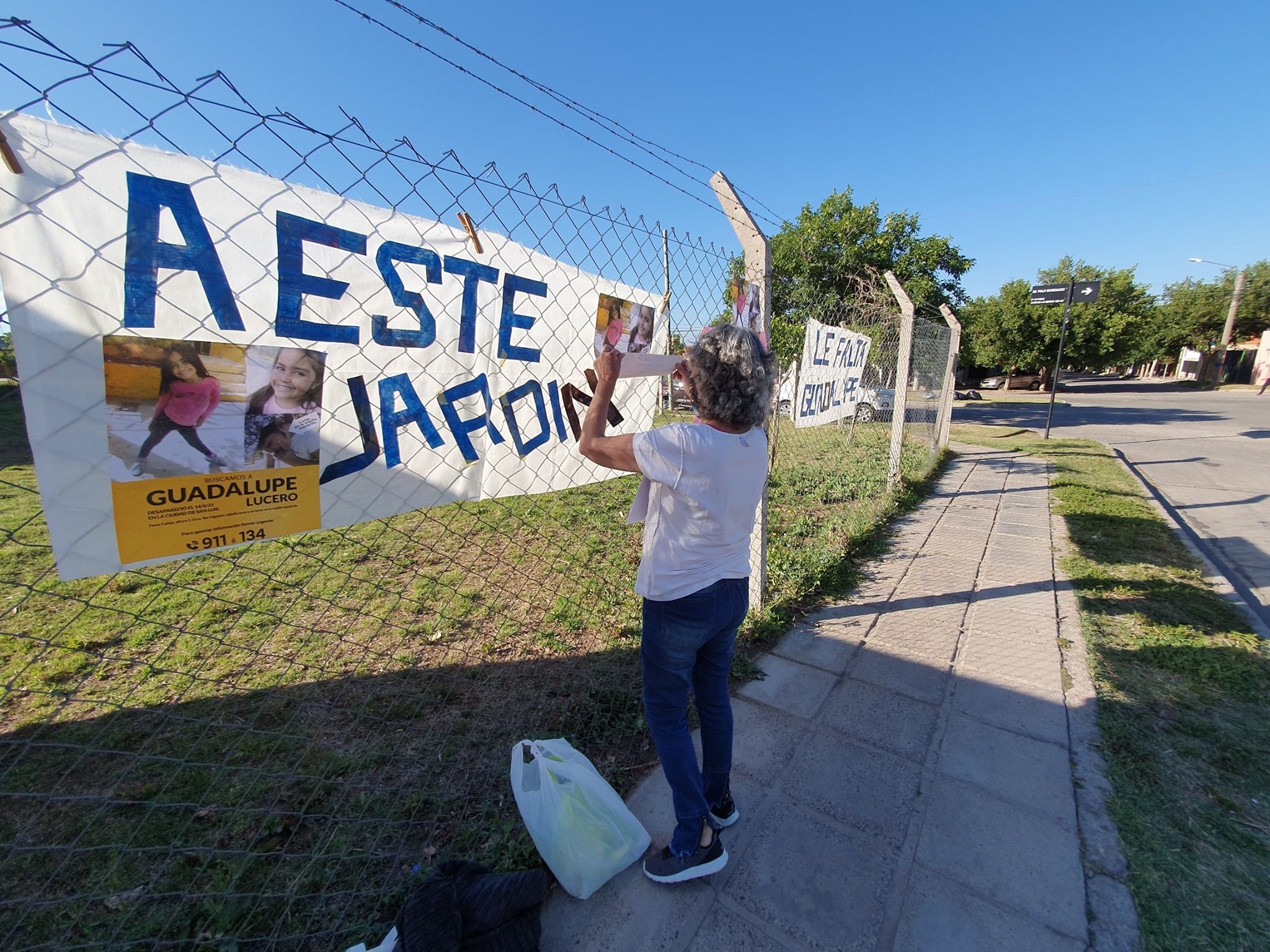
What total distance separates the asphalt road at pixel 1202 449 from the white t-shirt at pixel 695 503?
14.9 feet

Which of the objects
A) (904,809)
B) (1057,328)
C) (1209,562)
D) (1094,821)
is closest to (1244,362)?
(1057,328)

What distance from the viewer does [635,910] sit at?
1627 mm

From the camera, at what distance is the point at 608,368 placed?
162 centimetres

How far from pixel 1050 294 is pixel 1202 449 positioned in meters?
4.29

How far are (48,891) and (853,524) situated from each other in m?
5.35

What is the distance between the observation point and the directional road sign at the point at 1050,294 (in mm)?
10820

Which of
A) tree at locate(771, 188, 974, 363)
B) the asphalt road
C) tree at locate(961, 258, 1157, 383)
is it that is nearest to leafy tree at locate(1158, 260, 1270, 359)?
tree at locate(961, 258, 1157, 383)

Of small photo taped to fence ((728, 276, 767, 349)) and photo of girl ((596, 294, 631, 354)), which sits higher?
small photo taped to fence ((728, 276, 767, 349))

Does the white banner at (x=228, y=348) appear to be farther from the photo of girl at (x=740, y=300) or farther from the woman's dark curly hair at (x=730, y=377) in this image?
the photo of girl at (x=740, y=300)

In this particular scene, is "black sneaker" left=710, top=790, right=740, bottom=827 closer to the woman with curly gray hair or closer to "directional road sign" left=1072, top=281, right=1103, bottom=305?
the woman with curly gray hair

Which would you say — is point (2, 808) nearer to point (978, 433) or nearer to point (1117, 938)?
point (1117, 938)

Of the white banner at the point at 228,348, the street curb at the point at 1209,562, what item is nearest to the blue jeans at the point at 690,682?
the white banner at the point at 228,348

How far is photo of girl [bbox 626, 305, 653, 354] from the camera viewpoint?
2.38 metres

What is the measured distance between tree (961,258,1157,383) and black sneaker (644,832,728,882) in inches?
1267
